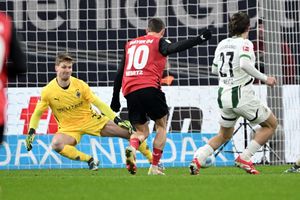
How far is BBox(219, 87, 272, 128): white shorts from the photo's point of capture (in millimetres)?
10633

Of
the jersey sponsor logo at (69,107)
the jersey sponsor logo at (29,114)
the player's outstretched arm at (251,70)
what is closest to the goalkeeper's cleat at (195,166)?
the player's outstretched arm at (251,70)

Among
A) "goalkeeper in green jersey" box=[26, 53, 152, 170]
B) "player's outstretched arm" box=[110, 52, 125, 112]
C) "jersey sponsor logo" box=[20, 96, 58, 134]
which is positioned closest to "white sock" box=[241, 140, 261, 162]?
"player's outstretched arm" box=[110, 52, 125, 112]

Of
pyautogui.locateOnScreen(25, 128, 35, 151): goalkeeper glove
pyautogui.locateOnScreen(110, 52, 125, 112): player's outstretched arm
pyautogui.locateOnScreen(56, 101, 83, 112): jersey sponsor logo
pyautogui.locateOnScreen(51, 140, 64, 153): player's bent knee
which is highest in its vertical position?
pyautogui.locateOnScreen(110, 52, 125, 112): player's outstretched arm

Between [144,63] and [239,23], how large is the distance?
1137 mm

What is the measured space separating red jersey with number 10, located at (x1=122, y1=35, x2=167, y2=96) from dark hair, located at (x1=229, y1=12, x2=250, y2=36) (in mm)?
838

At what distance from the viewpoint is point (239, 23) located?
10.6 metres

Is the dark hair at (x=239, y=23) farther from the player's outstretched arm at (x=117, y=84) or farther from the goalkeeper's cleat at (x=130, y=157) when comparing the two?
the goalkeeper's cleat at (x=130, y=157)

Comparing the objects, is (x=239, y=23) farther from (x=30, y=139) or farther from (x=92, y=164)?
(x=92, y=164)

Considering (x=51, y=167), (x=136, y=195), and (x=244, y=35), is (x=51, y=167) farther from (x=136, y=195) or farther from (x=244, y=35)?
(x=136, y=195)

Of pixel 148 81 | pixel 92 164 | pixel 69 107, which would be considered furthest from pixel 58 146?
pixel 148 81

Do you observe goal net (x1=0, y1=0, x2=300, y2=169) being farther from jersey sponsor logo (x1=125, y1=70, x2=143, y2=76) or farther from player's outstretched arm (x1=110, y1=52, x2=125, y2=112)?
jersey sponsor logo (x1=125, y1=70, x2=143, y2=76)

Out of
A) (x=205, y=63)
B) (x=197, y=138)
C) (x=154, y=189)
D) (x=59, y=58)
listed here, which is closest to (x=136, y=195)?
(x=154, y=189)

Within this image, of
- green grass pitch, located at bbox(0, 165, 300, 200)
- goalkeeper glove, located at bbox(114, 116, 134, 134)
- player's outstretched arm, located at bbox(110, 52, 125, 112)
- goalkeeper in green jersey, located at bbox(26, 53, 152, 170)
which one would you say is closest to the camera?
green grass pitch, located at bbox(0, 165, 300, 200)

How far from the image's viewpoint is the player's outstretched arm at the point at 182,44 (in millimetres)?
10281
